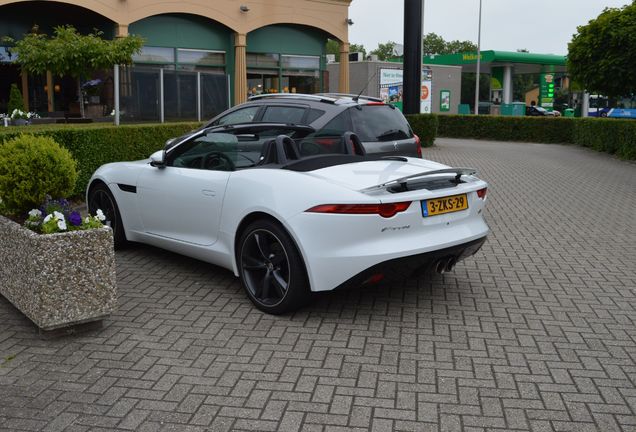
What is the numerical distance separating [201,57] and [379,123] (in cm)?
1971

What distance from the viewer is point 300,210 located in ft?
16.0

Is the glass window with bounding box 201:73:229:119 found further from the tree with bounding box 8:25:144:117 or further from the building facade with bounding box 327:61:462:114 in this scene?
the building facade with bounding box 327:61:462:114

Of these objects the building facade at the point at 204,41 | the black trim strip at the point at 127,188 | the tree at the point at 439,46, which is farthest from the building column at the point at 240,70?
the tree at the point at 439,46

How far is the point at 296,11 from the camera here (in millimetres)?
29047

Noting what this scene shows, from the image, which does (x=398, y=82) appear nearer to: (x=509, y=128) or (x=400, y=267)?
(x=509, y=128)

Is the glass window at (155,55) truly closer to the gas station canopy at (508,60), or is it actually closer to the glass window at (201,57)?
the glass window at (201,57)

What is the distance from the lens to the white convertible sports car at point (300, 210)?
476 centimetres

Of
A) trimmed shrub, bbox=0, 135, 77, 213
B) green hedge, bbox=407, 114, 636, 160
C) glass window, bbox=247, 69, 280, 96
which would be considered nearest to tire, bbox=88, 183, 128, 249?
trimmed shrub, bbox=0, 135, 77, 213

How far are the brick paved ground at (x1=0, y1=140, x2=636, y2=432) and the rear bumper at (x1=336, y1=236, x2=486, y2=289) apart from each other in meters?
0.39

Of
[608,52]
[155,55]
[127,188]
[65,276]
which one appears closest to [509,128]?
[608,52]

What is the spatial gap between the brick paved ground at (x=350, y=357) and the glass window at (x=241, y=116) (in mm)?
3303

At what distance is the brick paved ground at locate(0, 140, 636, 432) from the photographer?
3.61 m

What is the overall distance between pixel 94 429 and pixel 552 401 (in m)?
2.47

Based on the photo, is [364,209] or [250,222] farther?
[250,222]
